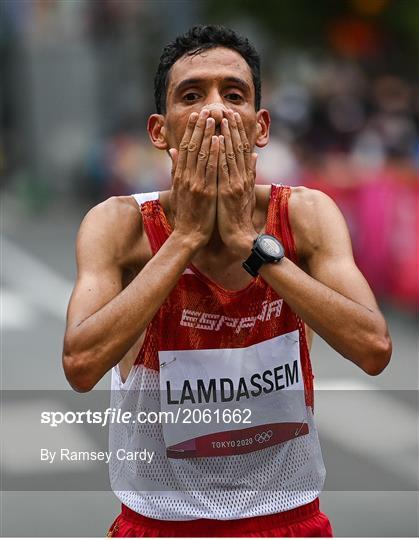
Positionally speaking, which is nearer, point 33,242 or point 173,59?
point 173,59

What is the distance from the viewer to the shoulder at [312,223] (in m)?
3.89

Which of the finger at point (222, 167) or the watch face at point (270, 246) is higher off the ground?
the finger at point (222, 167)

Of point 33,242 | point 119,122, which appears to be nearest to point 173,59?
point 33,242

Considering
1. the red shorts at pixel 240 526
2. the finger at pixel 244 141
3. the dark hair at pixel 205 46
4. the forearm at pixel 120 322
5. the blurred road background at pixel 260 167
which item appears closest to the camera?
the forearm at pixel 120 322

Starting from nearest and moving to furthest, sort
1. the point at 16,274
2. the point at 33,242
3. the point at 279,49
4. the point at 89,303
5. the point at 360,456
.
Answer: the point at 89,303, the point at 360,456, the point at 16,274, the point at 33,242, the point at 279,49

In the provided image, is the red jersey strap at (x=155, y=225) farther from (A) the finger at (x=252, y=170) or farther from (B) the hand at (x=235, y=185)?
(A) the finger at (x=252, y=170)

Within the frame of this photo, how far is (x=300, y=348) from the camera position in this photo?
3.93 meters

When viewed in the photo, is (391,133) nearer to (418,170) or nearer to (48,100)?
(418,170)

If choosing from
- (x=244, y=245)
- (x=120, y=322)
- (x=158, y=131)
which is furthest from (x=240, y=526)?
(x=158, y=131)

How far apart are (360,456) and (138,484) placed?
4116 mm

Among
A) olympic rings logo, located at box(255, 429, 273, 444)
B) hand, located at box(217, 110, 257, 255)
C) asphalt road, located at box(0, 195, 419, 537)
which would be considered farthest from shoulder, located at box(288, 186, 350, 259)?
asphalt road, located at box(0, 195, 419, 537)

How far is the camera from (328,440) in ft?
27.0

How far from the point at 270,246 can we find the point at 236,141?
1.06ft

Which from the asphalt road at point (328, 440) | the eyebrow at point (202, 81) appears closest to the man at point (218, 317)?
the eyebrow at point (202, 81)
